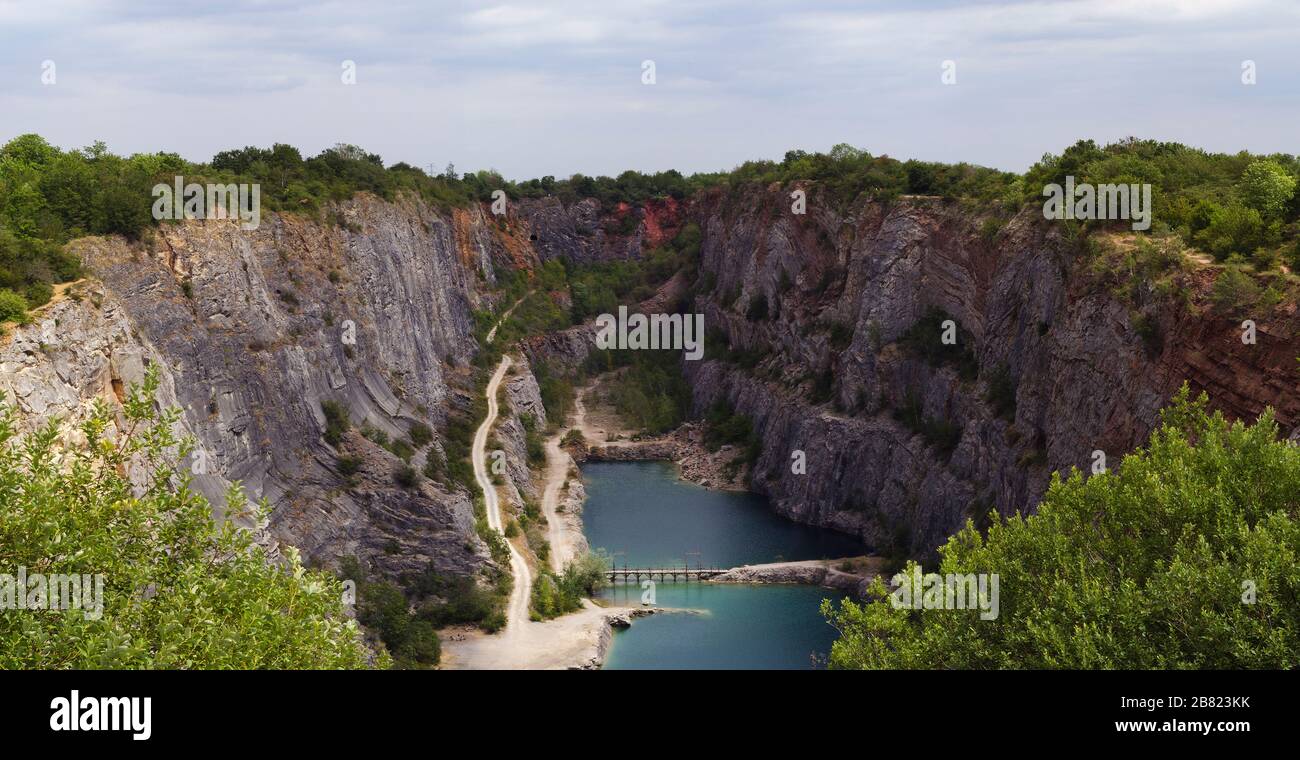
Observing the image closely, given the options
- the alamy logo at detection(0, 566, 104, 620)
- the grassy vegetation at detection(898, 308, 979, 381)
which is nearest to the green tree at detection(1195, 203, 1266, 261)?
the grassy vegetation at detection(898, 308, 979, 381)

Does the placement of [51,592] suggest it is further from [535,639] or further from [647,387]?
[647,387]

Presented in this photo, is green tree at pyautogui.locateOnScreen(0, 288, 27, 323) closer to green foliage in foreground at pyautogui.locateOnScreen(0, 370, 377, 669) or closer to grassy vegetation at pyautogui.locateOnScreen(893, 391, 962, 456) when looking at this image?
green foliage in foreground at pyautogui.locateOnScreen(0, 370, 377, 669)

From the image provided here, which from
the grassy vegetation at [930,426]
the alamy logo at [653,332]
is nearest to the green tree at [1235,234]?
the grassy vegetation at [930,426]
